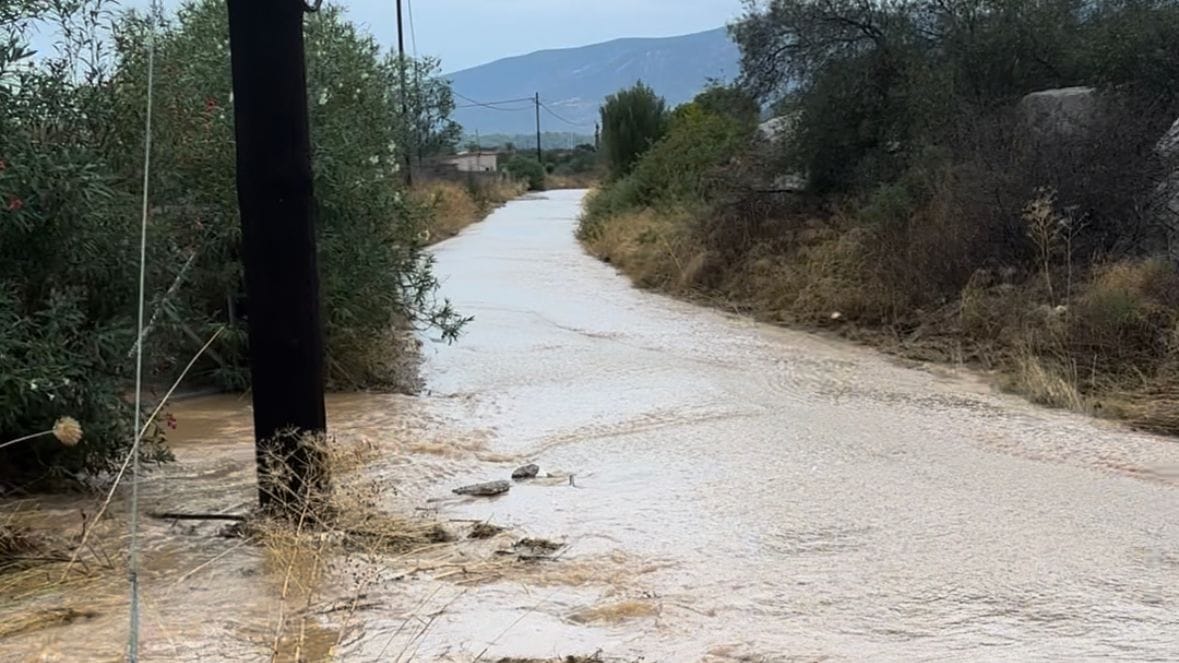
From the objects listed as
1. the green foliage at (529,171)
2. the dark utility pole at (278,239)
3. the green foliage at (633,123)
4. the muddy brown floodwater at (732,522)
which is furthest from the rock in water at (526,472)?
the green foliage at (529,171)

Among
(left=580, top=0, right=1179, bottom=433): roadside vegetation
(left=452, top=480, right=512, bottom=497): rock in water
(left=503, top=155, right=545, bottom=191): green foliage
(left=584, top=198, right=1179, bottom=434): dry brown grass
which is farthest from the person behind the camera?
(left=503, top=155, right=545, bottom=191): green foliage

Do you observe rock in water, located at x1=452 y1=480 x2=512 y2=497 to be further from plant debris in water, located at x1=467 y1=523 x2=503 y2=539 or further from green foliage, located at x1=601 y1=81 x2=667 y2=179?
green foliage, located at x1=601 y1=81 x2=667 y2=179

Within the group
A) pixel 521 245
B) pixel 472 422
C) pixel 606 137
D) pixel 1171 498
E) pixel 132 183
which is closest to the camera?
pixel 1171 498

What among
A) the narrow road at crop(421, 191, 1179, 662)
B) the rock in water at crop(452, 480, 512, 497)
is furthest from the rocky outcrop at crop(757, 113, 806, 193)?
the rock in water at crop(452, 480, 512, 497)

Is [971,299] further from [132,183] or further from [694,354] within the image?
[132,183]

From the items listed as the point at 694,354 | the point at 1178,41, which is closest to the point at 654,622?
the point at 694,354

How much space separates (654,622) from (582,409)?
514 centimetres

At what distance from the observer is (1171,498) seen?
701 centimetres

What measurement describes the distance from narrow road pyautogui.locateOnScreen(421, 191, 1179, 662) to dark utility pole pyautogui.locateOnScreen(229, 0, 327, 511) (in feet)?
4.26

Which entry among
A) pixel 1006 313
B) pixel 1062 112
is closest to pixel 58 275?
pixel 1006 313

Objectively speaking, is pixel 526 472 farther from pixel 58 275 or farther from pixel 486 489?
pixel 58 275

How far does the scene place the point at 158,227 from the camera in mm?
7855

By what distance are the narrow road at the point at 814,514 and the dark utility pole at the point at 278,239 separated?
130cm

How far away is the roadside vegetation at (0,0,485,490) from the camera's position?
21.2 ft
